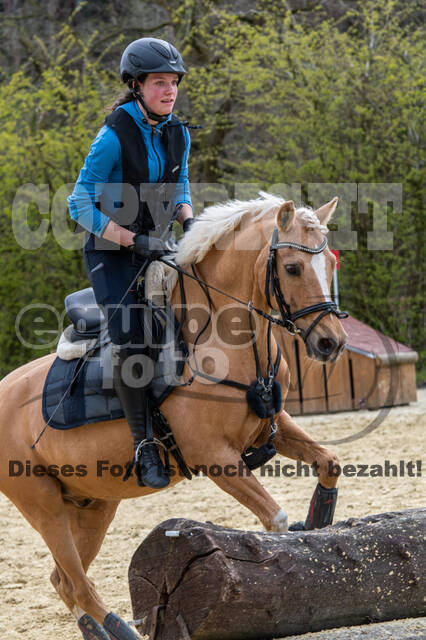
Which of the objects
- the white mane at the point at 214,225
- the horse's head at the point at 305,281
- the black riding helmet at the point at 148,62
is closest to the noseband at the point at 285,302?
the horse's head at the point at 305,281

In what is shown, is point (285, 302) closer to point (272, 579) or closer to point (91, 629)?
point (272, 579)

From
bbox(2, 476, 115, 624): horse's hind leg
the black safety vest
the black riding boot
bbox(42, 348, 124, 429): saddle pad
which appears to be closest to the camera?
the black riding boot

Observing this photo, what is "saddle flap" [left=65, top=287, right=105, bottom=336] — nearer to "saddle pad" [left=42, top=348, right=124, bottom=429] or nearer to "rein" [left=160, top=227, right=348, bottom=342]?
"saddle pad" [left=42, top=348, right=124, bottom=429]

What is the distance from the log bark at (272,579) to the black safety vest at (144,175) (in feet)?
5.03

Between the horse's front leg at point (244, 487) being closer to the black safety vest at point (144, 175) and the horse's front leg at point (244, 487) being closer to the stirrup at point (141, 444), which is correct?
the stirrup at point (141, 444)

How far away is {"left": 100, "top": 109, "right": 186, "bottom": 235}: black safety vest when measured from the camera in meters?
3.62

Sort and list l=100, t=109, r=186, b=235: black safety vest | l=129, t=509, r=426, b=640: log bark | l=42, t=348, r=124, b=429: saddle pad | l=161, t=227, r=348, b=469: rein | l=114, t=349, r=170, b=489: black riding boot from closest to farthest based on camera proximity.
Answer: l=129, t=509, r=426, b=640: log bark < l=161, t=227, r=348, b=469: rein < l=114, t=349, r=170, b=489: black riding boot < l=100, t=109, r=186, b=235: black safety vest < l=42, t=348, r=124, b=429: saddle pad

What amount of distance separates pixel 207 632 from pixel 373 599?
629mm

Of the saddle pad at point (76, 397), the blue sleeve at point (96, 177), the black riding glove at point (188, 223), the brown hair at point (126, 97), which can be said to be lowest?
the saddle pad at point (76, 397)

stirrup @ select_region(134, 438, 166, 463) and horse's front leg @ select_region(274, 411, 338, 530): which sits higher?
stirrup @ select_region(134, 438, 166, 463)

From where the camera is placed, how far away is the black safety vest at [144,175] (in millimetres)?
3615

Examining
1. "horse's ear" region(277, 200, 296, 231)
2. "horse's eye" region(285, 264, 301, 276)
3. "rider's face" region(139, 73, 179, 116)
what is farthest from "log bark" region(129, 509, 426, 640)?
"rider's face" region(139, 73, 179, 116)

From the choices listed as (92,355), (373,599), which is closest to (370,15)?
(92,355)

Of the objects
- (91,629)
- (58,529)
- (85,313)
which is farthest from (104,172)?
(91,629)
